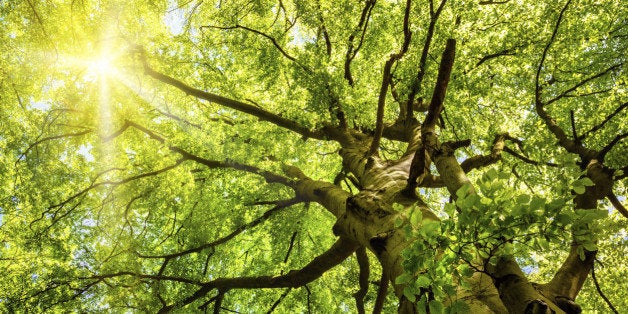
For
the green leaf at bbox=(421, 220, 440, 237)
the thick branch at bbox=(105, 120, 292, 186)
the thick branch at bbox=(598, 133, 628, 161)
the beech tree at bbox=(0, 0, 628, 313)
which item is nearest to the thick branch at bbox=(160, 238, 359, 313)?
the beech tree at bbox=(0, 0, 628, 313)

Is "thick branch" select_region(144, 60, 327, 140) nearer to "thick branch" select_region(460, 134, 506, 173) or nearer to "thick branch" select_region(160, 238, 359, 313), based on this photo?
"thick branch" select_region(160, 238, 359, 313)

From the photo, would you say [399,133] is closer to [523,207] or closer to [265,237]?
[265,237]

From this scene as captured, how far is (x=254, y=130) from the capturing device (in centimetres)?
736

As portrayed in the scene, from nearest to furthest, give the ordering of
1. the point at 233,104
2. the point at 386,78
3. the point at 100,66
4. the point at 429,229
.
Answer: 1. the point at 429,229
2. the point at 386,78
3. the point at 233,104
4. the point at 100,66

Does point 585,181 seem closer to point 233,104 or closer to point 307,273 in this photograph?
point 307,273

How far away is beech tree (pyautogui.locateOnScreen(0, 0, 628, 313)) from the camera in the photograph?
577 centimetres

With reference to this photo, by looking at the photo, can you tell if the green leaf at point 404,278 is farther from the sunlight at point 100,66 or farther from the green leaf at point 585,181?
the sunlight at point 100,66

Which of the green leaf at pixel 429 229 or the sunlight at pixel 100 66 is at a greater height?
the sunlight at pixel 100 66

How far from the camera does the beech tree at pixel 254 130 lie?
577cm

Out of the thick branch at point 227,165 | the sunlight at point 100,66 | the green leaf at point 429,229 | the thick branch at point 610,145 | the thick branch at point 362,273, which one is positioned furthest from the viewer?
the sunlight at point 100,66

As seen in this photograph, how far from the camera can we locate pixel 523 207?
1.57 m

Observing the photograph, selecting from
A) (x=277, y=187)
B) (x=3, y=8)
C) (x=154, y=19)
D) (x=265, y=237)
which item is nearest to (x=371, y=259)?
(x=265, y=237)

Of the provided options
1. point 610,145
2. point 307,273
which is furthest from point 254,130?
point 610,145

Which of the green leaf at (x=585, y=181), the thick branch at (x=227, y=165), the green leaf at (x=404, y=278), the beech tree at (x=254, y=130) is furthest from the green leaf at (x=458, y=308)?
the thick branch at (x=227, y=165)
